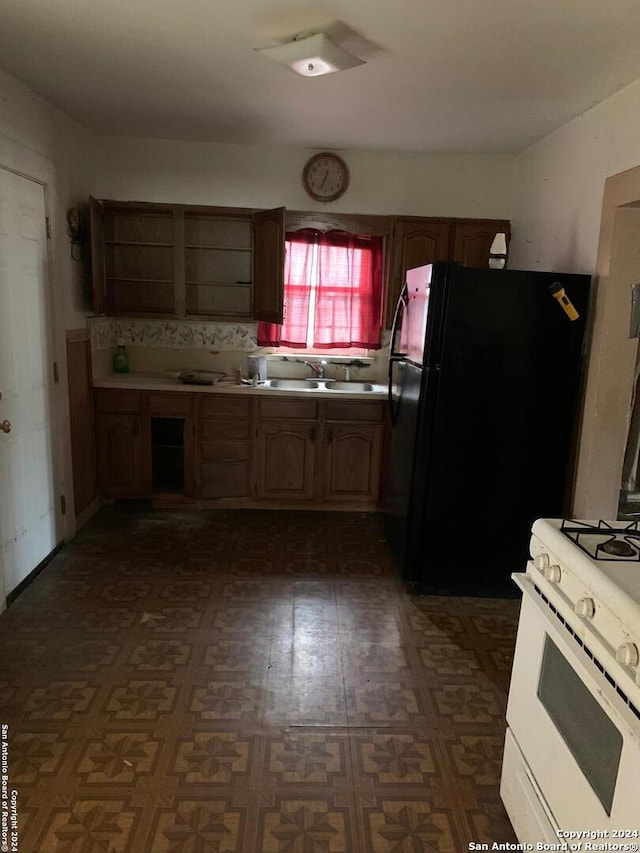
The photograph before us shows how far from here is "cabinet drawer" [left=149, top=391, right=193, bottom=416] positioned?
12.7 feet

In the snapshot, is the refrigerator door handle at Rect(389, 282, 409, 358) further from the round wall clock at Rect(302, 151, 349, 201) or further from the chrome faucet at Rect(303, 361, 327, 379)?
the round wall clock at Rect(302, 151, 349, 201)

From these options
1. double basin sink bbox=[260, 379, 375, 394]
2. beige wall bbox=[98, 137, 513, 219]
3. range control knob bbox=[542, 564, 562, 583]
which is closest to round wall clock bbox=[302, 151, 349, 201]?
beige wall bbox=[98, 137, 513, 219]

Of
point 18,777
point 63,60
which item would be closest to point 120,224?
point 63,60

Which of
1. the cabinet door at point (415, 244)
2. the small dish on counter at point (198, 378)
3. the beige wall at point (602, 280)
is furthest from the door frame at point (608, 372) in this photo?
the small dish on counter at point (198, 378)

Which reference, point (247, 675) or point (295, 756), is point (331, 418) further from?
point (295, 756)

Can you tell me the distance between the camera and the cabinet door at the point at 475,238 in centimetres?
398

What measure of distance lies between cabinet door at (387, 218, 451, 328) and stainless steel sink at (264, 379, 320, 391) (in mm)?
879

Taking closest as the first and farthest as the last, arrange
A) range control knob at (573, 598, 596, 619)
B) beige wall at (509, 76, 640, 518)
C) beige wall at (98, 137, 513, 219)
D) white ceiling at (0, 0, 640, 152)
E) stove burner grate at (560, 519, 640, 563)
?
range control knob at (573, 598, 596, 619), stove burner grate at (560, 519, 640, 563), white ceiling at (0, 0, 640, 152), beige wall at (509, 76, 640, 518), beige wall at (98, 137, 513, 219)

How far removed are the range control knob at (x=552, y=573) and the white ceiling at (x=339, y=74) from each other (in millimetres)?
1775

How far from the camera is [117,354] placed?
4.25 m

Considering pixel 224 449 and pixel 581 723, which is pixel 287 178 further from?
pixel 581 723

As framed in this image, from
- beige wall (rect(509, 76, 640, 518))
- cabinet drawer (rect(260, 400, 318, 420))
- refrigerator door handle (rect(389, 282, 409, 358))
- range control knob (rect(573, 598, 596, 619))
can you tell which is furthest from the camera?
cabinet drawer (rect(260, 400, 318, 420))

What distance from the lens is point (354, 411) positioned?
3910mm

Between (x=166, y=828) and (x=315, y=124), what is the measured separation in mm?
3399
